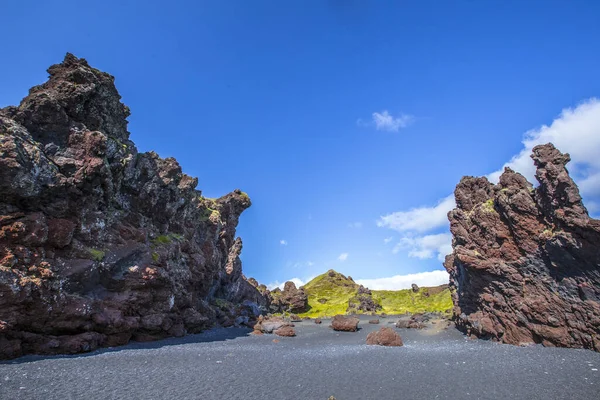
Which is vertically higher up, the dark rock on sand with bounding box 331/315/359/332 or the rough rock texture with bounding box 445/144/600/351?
the rough rock texture with bounding box 445/144/600/351

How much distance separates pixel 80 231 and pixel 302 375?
82.0 ft

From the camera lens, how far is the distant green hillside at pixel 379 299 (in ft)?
328

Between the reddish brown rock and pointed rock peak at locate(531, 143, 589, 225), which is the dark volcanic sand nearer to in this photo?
pointed rock peak at locate(531, 143, 589, 225)

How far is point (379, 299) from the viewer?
4542 inches

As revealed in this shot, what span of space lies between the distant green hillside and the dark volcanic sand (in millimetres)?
72030

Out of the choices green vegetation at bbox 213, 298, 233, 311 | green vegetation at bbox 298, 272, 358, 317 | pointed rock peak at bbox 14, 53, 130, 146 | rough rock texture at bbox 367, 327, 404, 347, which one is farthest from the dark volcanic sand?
green vegetation at bbox 298, 272, 358, 317

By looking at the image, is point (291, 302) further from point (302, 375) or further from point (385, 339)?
point (302, 375)

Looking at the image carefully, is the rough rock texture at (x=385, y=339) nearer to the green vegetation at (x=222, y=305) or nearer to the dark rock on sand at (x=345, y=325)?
the dark rock on sand at (x=345, y=325)

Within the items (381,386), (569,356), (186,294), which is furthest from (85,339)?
(569,356)

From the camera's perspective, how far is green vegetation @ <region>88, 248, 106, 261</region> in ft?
101

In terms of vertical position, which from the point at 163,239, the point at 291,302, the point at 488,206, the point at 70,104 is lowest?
the point at 291,302

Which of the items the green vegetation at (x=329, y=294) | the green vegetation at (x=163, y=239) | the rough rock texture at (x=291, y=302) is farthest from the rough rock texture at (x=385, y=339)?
the rough rock texture at (x=291, y=302)

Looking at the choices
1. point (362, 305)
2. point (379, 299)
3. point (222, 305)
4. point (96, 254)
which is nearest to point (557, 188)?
point (96, 254)

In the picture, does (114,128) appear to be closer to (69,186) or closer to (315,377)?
(69,186)
